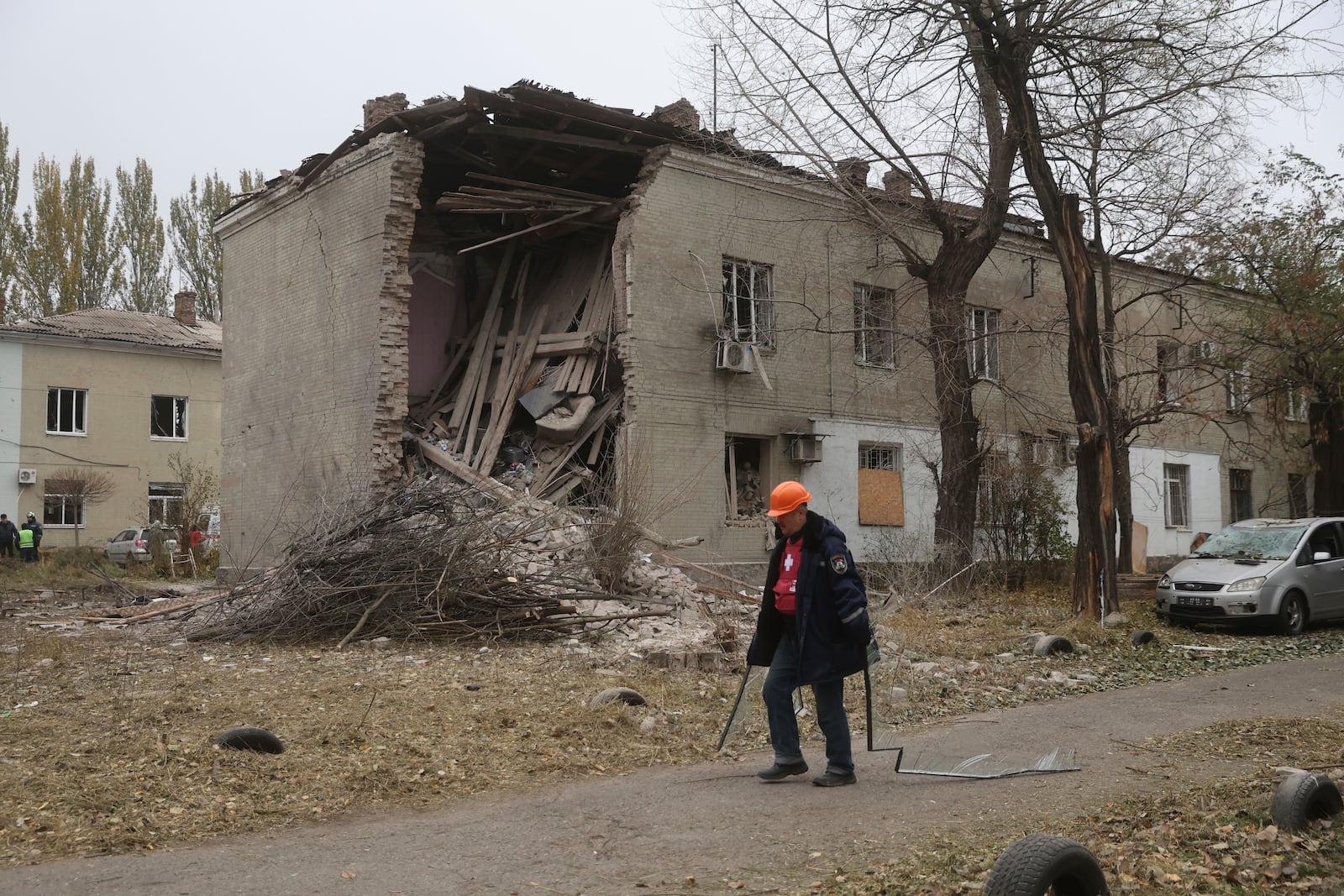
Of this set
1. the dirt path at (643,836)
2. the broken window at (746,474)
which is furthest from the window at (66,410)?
the dirt path at (643,836)

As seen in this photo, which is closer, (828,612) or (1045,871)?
(1045,871)

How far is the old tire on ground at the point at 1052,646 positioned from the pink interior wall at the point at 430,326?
12350 millimetres

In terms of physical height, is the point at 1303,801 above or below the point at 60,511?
below

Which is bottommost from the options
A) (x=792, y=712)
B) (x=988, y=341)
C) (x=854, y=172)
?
(x=792, y=712)

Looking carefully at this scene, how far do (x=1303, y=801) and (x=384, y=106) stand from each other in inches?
717

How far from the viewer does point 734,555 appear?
19.6 metres

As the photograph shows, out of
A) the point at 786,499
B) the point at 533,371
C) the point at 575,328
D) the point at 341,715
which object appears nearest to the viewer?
the point at 786,499

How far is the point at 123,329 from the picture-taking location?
3725 centimetres

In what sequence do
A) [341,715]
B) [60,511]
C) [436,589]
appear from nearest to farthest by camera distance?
[341,715] < [436,589] < [60,511]

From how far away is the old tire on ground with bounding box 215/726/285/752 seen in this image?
680 cm

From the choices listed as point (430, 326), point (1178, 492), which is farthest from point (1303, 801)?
point (1178, 492)

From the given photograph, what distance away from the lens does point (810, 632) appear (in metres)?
6.48

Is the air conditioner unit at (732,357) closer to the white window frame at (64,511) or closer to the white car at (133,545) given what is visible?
the white car at (133,545)

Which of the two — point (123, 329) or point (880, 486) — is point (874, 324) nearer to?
point (880, 486)
